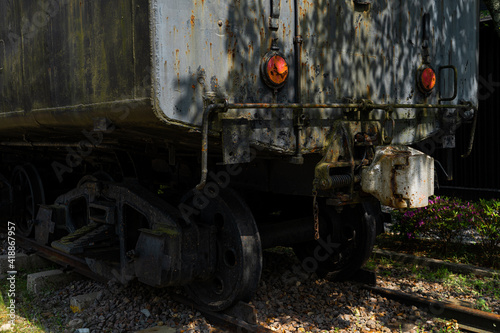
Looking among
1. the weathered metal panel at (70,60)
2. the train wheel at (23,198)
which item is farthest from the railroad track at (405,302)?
the train wheel at (23,198)

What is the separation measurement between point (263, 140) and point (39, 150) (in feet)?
12.3

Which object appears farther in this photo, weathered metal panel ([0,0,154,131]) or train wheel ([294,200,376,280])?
train wheel ([294,200,376,280])

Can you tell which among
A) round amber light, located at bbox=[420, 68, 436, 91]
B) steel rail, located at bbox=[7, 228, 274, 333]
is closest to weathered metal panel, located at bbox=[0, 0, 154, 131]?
steel rail, located at bbox=[7, 228, 274, 333]

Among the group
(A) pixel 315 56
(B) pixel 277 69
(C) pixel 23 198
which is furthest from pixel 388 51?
(C) pixel 23 198

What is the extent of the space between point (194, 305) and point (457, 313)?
227 centimetres

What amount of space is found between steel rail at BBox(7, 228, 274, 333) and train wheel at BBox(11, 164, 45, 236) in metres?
0.54

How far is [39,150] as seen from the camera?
19.7 ft

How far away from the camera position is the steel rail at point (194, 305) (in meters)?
3.86

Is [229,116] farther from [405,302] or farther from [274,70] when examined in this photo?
[405,302]

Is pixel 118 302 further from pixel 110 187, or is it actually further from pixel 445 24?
pixel 445 24

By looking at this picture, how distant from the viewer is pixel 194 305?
4359 millimetres

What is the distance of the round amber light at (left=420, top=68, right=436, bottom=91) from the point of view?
4.39m

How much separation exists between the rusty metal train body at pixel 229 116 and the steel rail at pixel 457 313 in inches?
22.5

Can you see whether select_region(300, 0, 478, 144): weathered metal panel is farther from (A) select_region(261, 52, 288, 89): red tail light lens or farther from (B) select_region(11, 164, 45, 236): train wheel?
(B) select_region(11, 164, 45, 236): train wheel
